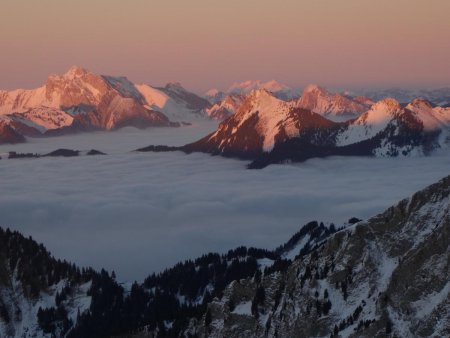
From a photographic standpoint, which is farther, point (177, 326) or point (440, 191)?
point (177, 326)

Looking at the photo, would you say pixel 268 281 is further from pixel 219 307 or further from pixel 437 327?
pixel 437 327

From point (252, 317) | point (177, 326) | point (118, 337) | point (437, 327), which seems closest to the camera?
point (437, 327)

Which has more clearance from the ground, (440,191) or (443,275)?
(440,191)

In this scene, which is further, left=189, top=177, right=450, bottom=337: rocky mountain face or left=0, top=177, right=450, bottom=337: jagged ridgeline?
left=0, top=177, right=450, bottom=337: jagged ridgeline

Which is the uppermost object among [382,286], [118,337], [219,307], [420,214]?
[420,214]

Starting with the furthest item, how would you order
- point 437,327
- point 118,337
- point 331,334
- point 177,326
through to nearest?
point 118,337 → point 177,326 → point 331,334 → point 437,327

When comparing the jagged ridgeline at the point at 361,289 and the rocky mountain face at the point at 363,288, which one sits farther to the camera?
the jagged ridgeline at the point at 361,289

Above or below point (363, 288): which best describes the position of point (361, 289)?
below

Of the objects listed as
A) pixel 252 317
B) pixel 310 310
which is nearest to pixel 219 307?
pixel 252 317
